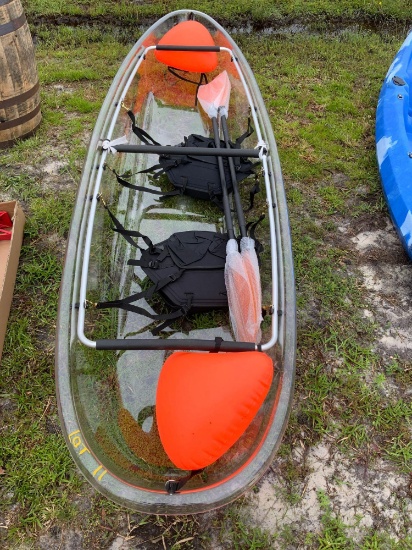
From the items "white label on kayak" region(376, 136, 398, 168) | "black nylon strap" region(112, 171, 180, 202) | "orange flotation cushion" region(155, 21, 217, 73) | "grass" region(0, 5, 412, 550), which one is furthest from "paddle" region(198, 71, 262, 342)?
"orange flotation cushion" region(155, 21, 217, 73)

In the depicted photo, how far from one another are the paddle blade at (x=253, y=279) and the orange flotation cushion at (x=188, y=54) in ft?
6.57

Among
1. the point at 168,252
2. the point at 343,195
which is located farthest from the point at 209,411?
the point at 343,195

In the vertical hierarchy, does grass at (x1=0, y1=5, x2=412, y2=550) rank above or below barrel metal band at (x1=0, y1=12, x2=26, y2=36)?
below

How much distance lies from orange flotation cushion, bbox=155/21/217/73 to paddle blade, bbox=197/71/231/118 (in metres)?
0.14

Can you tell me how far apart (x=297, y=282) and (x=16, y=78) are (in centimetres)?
257

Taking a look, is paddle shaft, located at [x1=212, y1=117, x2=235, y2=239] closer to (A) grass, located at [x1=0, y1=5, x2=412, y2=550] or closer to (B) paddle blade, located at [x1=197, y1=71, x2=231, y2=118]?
(B) paddle blade, located at [x1=197, y1=71, x2=231, y2=118]

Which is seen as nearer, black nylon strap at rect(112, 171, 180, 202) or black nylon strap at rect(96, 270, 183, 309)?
black nylon strap at rect(96, 270, 183, 309)

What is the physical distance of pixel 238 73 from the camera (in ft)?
12.0

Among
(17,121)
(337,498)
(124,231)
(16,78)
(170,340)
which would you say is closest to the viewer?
(170,340)

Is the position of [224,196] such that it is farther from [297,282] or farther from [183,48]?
[183,48]

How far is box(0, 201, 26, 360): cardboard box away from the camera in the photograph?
2.57 meters

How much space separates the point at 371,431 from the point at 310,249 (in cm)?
129

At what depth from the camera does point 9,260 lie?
2746mm

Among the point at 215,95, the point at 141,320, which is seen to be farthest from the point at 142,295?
the point at 215,95
